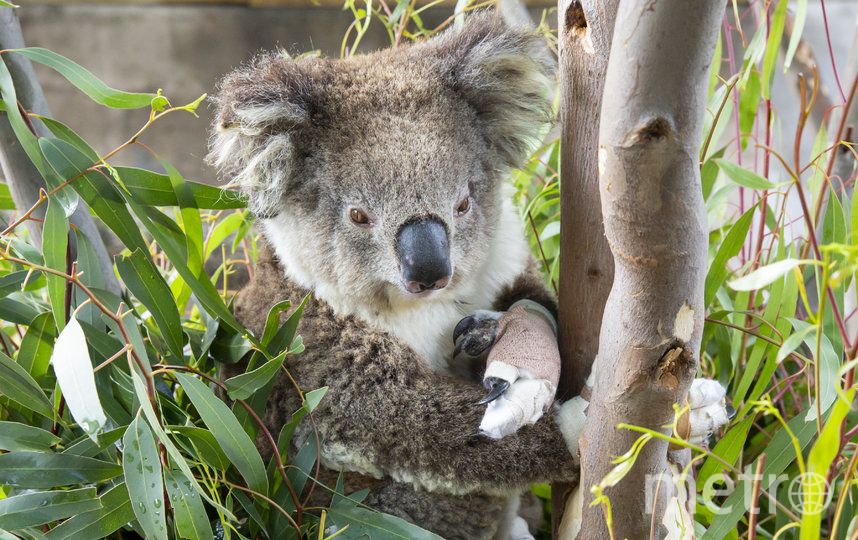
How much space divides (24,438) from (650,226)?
1.04 m

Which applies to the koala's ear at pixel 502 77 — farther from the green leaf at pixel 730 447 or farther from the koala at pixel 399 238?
the green leaf at pixel 730 447

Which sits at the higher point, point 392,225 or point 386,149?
point 386,149

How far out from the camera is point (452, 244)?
1376 mm

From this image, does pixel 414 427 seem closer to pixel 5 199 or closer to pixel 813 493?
pixel 813 493

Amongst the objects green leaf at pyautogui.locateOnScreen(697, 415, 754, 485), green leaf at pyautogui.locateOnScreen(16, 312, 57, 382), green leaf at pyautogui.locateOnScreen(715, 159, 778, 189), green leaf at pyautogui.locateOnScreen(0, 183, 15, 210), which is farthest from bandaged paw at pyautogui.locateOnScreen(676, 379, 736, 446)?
green leaf at pyautogui.locateOnScreen(0, 183, 15, 210)

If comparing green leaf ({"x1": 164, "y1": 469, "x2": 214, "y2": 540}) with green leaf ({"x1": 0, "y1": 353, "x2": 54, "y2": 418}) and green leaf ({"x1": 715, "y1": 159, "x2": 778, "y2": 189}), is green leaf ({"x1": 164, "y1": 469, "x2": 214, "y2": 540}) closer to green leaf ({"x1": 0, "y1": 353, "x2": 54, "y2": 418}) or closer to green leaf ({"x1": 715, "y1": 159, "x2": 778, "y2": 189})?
green leaf ({"x1": 0, "y1": 353, "x2": 54, "y2": 418})

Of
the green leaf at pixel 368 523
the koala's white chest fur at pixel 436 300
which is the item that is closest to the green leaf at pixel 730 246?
the koala's white chest fur at pixel 436 300

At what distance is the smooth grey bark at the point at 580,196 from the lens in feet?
3.92

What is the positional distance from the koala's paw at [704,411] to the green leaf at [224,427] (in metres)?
0.74

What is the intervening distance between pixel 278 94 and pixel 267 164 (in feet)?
0.45

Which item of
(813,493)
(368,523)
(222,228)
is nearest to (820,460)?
(813,493)

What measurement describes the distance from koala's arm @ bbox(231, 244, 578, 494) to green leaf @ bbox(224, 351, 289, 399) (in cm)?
16

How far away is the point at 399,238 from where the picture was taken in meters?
1.30

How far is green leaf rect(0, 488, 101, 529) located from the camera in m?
1.11
